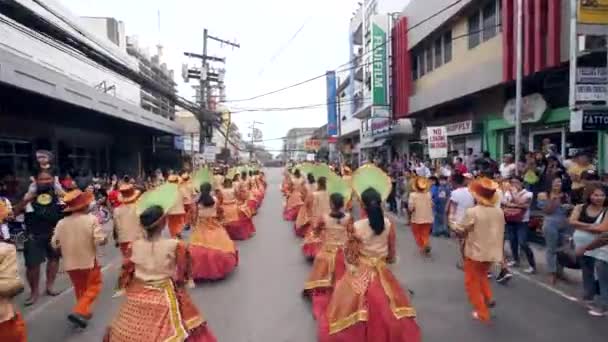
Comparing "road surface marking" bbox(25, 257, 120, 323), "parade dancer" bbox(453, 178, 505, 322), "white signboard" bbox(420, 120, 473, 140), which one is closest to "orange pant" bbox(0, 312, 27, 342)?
"road surface marking" bbox(25, 257, 120, 323)

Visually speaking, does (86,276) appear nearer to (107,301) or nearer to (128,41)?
(107,301)

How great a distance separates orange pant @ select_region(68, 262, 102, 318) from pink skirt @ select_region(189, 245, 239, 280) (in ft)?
5.49

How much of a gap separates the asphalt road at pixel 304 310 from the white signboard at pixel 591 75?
4354mm

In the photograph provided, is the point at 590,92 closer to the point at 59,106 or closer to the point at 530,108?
the point at 530,108

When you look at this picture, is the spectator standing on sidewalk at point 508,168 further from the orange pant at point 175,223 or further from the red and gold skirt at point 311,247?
the orange pant at point 175,223

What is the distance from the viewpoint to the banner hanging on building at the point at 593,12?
865cm

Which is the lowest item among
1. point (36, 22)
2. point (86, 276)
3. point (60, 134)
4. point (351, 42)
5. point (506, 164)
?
point (86, 276)

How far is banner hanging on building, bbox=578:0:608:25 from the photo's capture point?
8.65 meters

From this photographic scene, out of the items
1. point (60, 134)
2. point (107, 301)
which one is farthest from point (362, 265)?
point (60, 134)

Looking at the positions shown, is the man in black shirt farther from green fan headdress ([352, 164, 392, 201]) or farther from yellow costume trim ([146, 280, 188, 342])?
green fan headdress ([352, 164, 392, 201])

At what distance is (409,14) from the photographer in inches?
827

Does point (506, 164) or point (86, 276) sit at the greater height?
point (506, 164)

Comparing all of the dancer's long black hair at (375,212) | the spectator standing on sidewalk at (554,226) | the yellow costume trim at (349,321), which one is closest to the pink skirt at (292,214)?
the spectator standing on sidewalk at (554,226)

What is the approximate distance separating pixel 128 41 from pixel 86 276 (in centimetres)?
2843
